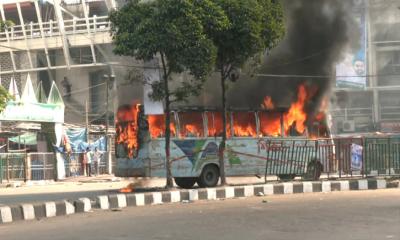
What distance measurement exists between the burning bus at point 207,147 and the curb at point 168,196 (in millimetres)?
1509

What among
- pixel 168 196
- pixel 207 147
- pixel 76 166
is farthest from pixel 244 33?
pixel 76 166

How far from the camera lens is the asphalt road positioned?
25.0ft

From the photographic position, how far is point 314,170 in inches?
664

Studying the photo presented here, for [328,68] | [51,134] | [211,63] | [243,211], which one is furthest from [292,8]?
[51,134]

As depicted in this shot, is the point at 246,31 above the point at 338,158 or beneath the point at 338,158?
above

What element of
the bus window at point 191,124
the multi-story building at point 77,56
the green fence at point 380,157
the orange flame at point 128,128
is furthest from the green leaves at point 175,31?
the multi-story building at point 77,56

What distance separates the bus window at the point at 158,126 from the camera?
52.7ft

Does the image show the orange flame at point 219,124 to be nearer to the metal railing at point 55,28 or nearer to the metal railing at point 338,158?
the metal railing at point 338,158

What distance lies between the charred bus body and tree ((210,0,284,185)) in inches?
52.4

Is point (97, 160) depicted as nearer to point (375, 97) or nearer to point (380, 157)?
point (380, 157)

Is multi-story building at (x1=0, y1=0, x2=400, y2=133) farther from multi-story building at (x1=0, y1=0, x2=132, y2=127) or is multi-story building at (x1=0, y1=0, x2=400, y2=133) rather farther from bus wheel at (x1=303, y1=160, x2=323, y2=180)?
bus wheel at (x1=303, y1=160, x2=323, y2=180)

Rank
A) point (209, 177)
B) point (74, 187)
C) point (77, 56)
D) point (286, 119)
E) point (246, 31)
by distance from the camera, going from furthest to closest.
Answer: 1. point (77, 56)
2. point (74, 187)
3. point (286, 119)
4. point (209, 177)
5. point (246, 31)

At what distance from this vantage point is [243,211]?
1037 cm

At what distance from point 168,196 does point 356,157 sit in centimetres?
640
